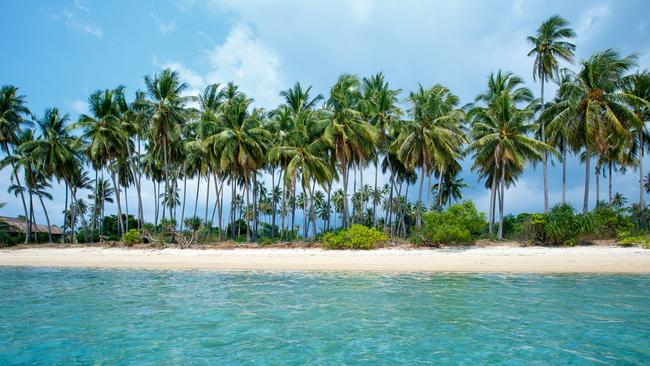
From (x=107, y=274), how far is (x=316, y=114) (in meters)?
19.6

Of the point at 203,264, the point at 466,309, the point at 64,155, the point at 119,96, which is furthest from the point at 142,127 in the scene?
the point at 466,309

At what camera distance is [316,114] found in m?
33.0

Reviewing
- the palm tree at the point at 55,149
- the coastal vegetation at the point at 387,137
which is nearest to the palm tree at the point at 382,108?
the coastal vegetation at the point at 387,137

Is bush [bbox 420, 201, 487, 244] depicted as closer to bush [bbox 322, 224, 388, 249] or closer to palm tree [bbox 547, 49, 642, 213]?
bush [bbox 322, 224, 388, 249]

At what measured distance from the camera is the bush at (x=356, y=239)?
25.7m

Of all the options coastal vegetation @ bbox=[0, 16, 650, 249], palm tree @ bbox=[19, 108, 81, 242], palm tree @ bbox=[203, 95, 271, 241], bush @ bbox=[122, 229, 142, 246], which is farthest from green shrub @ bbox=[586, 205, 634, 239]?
palm tree @ bbox=[19, 108, 81, 242]

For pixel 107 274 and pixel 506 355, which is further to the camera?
pixel 107 274

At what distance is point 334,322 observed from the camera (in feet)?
28.6

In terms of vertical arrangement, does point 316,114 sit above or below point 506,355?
above

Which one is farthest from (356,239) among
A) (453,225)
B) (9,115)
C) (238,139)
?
(9,115)

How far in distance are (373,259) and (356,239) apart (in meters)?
3.73

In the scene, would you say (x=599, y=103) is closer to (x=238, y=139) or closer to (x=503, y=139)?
(x=503, y=139)

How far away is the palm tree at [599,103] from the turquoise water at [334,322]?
14.2 meters

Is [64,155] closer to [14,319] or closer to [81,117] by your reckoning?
[81,117]
